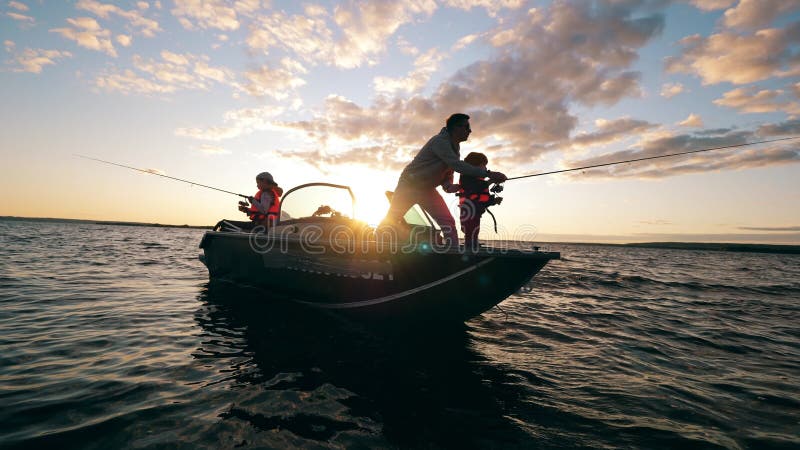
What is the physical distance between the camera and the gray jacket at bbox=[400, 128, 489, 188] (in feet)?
13.3

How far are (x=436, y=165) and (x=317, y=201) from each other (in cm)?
287

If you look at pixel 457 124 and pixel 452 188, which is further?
pixel 452 188

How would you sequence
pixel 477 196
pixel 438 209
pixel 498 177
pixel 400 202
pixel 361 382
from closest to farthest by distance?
pixel 361 382 → pixel 498 177 → pixel 438 209 → pixel 400 202 → pixel 477 196

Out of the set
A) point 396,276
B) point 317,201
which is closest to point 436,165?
point 396,276

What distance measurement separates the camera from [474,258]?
398 cm

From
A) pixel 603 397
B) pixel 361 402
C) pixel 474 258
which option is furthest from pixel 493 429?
pixel 474 258

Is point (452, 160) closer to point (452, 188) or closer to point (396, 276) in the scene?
point (452, 188)

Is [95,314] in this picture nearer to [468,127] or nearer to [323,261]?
[323,261]

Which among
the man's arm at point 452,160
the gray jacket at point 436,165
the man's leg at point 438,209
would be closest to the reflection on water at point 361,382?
the man's leg at point 438,209

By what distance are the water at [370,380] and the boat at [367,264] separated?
511 mm

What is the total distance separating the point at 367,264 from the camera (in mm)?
4633

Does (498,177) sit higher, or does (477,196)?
(498,177)

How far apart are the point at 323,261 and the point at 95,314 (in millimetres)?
3850

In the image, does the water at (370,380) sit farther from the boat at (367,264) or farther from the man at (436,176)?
the man at (436,176)
